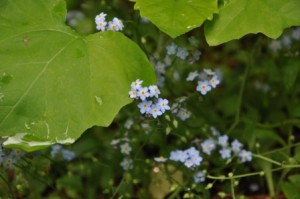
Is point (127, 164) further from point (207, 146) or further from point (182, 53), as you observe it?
point (182, 53)

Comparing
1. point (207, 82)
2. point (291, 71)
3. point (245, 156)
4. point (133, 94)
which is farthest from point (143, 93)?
point (291, 71)

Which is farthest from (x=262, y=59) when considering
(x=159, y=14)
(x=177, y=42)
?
(x=159, y=14)

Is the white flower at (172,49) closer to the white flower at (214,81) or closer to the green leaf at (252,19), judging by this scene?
the white flower at (214,81)

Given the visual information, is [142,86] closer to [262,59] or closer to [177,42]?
[177,42]

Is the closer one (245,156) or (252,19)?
(252,19)

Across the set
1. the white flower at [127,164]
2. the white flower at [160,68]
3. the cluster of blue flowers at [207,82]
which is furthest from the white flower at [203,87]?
the white flower at [127,164]

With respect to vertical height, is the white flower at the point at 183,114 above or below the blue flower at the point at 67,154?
above
